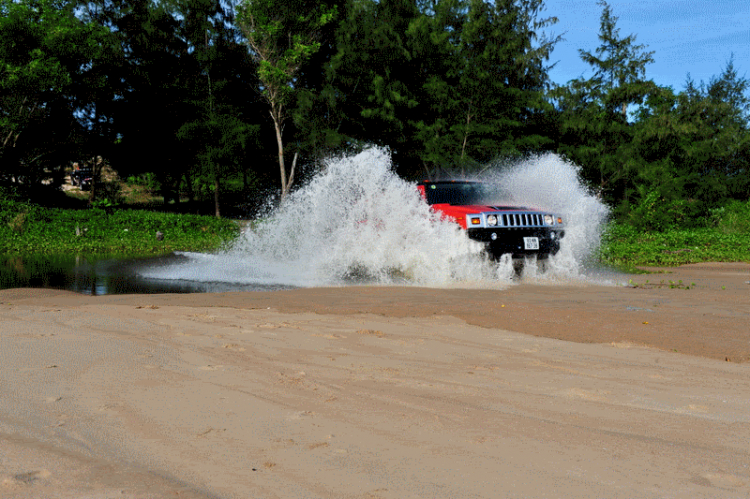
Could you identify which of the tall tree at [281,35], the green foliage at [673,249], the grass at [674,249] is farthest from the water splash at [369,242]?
the tall tree at [281,35]

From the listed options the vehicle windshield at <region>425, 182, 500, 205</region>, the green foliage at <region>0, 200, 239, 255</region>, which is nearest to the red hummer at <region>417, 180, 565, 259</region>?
the vehicle windshield at <region>425, 182, 500, 205</region>

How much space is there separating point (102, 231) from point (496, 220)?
17806 millimetres

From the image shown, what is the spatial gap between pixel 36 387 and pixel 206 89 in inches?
1332

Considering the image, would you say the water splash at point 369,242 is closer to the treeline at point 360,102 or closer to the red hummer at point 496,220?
the red hummer at point 496,220

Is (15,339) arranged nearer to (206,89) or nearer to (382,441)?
(382,441)

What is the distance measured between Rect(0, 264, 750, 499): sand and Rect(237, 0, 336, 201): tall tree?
24.5 metres

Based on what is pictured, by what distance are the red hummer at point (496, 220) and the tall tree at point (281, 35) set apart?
1967cm

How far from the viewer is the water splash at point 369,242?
10602 mm

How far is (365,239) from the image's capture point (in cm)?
1134

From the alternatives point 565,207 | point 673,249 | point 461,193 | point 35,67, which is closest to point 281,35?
point 35,67

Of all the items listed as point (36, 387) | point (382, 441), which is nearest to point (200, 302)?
point (36, 387)

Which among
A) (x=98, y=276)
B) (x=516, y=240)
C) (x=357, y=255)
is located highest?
(x=516, y=240)

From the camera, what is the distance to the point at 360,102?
33.8 m

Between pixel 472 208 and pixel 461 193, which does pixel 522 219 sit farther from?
pixel 461 193
